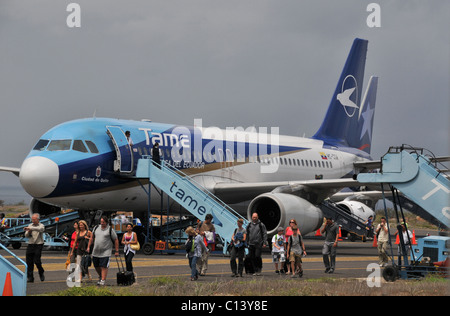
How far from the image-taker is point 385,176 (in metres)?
15.5

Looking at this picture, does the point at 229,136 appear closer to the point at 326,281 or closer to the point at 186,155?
the point at 186,155

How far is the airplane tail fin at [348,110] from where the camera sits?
121ft

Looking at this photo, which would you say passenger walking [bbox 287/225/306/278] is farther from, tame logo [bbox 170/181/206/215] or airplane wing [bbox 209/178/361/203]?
airplane wing [bbox 209/178/361/203]

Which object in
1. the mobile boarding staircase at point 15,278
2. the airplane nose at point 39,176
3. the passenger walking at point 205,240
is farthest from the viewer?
the airplane nose at point 39,176

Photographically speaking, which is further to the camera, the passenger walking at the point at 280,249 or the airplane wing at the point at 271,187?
the airplane wing at the point at 271,187

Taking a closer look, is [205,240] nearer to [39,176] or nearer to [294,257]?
[294,257]

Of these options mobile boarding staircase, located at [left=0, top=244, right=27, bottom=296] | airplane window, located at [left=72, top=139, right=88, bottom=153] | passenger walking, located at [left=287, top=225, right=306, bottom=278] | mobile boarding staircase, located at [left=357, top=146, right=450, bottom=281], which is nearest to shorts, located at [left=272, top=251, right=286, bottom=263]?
passenger walking, located at [left=287, top=225, right=306, bottom=278]

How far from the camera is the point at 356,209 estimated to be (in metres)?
38.7

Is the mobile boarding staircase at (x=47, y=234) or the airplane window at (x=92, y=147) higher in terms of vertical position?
the airplane window at (x=92, y=147)

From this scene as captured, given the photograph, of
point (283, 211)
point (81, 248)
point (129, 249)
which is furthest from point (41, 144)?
point (129, 249)

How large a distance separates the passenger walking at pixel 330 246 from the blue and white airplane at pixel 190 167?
15.6 feet

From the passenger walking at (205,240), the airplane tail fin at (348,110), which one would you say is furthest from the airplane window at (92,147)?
the airplane tail fin at (348,110)
